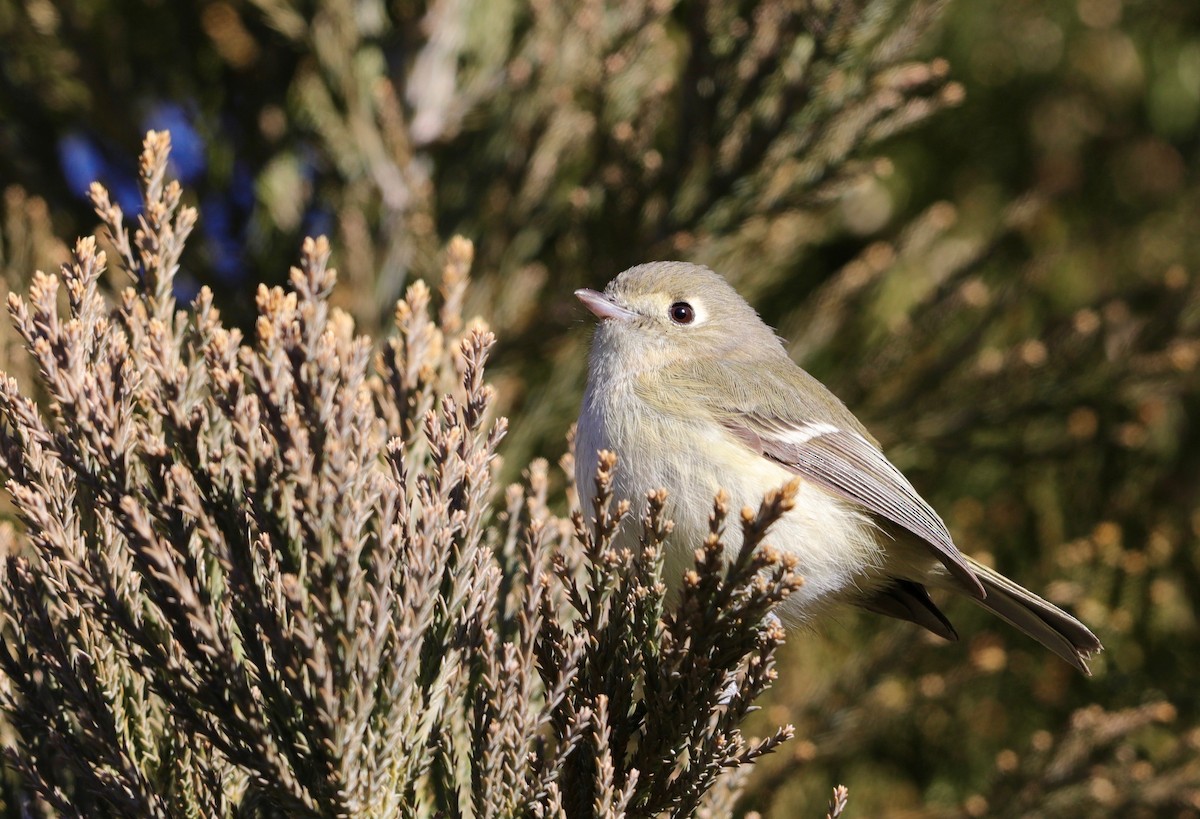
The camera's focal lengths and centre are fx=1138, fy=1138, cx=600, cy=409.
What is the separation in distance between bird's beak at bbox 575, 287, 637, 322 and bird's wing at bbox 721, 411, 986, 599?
0.44 metres

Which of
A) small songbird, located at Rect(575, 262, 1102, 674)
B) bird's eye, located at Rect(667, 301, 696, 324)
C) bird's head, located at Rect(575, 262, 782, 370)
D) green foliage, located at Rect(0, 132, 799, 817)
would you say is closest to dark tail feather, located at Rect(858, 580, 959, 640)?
small songbird, located at Rect(575, 262, 1102, 674)

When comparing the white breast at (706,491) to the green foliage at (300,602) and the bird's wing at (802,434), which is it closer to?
the bird's wing at (802,434)

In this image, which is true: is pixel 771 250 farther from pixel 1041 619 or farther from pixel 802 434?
pixel 1041 619

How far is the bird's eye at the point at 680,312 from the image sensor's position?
2949 mm

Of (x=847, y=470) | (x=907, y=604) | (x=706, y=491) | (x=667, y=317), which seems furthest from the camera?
(x=667, y=317)

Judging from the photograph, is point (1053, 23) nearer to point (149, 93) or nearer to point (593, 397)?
point (593, 397)

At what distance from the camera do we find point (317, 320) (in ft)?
5.21

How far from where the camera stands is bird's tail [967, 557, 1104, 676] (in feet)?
8.32

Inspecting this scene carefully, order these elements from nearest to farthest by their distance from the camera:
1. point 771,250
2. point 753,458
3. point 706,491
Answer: point 706,491 < point 753,458 < point 771,250

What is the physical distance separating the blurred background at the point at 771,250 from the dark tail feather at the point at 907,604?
574mm

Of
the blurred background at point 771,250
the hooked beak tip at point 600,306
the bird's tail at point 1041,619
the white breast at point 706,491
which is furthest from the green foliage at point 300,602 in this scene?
the blurred background at point 771,250

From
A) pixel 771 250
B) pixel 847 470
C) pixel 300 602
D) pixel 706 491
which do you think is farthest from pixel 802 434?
pixel 300 602

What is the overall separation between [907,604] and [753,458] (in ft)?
2.16

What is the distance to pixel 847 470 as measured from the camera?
8.83 ft
